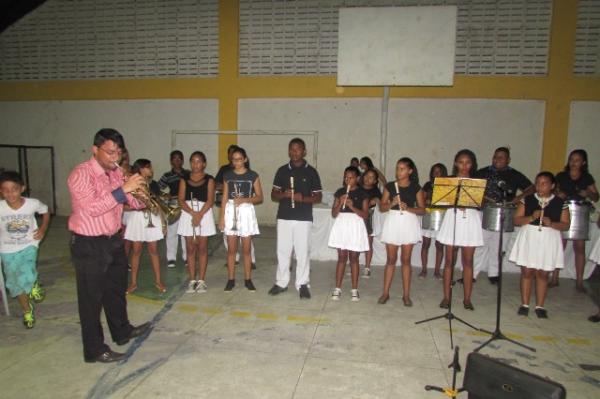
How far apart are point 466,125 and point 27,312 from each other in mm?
10148

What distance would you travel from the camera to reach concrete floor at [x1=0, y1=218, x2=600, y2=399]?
3.24m

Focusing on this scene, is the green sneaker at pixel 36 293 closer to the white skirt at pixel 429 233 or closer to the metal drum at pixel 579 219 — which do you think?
the white skirt at pixel 429 233

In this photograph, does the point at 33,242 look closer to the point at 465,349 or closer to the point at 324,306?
the point at 324,306


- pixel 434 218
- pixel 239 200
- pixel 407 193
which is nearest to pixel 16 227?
pixel 239 200

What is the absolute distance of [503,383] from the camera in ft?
7.47

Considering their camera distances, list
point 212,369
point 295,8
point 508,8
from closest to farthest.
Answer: point 212,369
point 508,8
point 295,8

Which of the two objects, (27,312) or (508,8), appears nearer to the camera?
(27,312)

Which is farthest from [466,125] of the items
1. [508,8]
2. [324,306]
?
[324,306]

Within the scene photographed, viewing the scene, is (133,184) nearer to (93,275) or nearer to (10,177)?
(93,275)

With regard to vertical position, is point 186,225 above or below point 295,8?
below

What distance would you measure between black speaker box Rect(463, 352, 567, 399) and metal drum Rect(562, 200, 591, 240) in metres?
3.77

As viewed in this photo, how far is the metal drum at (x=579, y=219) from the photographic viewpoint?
17.0ft

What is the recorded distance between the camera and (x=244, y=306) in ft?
16.7

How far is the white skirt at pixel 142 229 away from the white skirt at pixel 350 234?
7.79 ft
